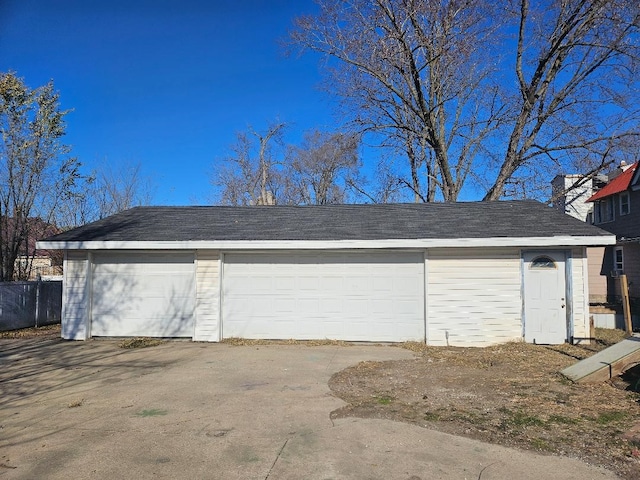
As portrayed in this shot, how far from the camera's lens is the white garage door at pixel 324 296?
10.2 metres

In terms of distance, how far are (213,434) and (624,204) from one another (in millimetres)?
21176

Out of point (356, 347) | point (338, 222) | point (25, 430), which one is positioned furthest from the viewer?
point (338, 222)

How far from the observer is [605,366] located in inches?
257

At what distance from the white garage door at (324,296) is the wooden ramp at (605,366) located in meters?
3.70

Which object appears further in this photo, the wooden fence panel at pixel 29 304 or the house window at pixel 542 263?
the wooden fence panel at pixel 29 304

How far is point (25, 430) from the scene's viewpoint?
481 cm

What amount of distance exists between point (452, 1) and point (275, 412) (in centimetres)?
1549

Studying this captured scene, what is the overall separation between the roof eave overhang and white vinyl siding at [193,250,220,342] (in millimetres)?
417

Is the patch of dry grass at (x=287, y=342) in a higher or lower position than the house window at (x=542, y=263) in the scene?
lower

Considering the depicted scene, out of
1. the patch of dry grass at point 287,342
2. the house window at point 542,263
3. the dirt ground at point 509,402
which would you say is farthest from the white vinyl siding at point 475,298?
the patch of dry grass at point 287,342

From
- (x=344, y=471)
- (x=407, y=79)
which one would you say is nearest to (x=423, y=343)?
(x=344, y=471)

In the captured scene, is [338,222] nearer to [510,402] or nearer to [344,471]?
[510,402]

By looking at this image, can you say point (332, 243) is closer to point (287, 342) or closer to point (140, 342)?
point (287, 342)

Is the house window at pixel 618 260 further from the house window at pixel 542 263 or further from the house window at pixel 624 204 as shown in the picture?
the house window at pixel 542 263
